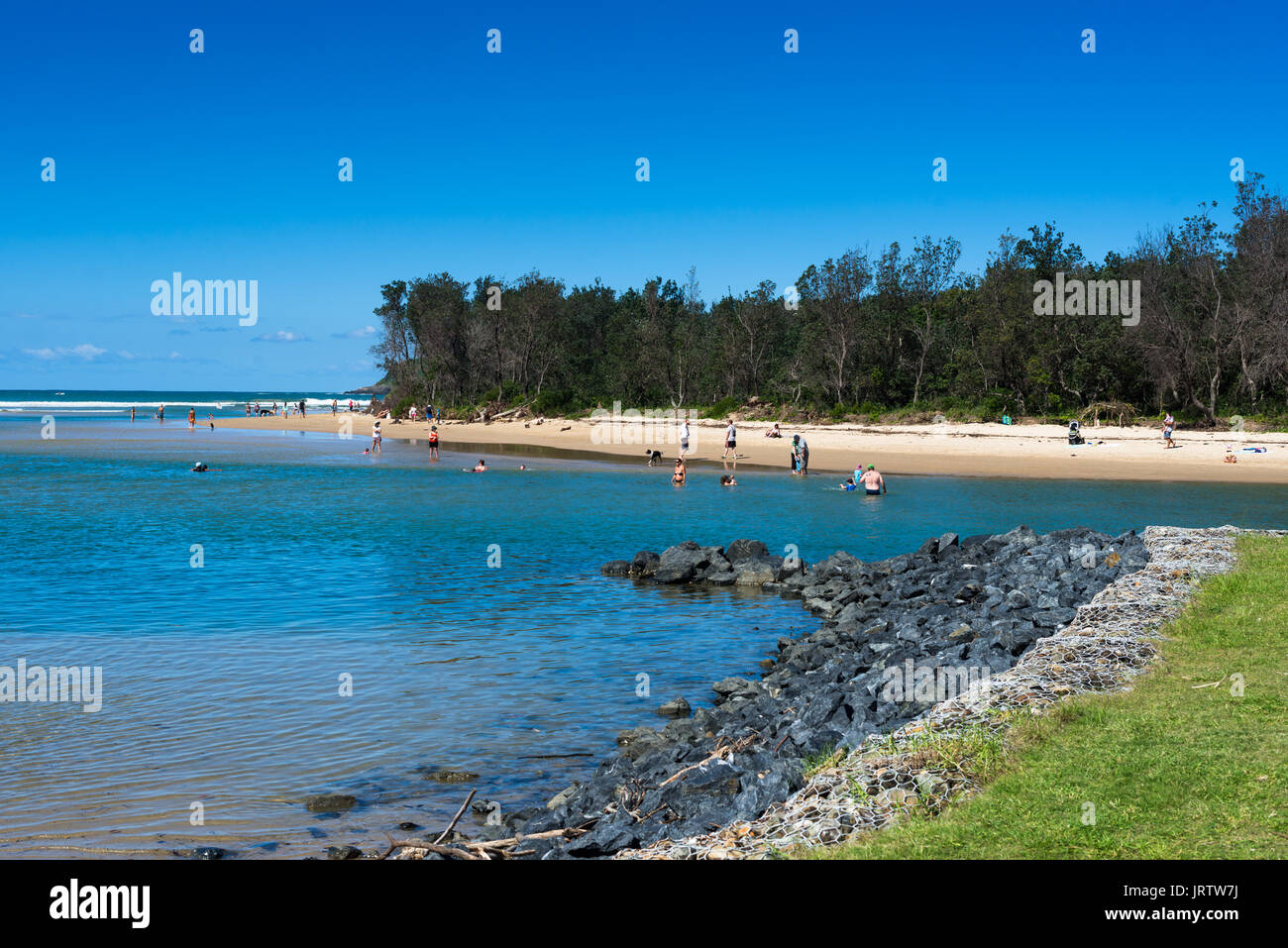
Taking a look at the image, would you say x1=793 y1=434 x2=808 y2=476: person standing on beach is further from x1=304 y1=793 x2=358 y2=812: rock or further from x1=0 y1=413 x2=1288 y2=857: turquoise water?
x1=304 y1=793 x2=358 y2=812: rock

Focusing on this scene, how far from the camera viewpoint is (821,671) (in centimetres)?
1553

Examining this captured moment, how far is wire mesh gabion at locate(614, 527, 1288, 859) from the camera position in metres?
7.71

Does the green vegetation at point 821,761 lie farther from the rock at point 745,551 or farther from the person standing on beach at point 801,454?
the person standing on beach at point 801,454

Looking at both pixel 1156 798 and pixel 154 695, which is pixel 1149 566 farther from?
pixel 154 695

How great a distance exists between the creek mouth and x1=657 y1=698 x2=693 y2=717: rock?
2 centimetres

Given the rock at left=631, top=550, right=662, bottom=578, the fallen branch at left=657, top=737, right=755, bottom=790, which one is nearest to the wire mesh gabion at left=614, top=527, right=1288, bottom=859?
the fallen branch at left=657, top=737, right=755, bottom=790

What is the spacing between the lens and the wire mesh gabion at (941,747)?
7711 millimetres

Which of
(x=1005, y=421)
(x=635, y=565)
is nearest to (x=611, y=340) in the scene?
(x=1005, y=421)

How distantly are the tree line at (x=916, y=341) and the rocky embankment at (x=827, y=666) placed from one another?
139 feet

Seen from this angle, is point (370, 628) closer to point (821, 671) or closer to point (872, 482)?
point (821, 671)

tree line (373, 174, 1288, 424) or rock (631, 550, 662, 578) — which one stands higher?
tree line (373, 174, 1288, 424)

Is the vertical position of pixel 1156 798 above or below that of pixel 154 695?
above

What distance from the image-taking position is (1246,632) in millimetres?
12047
